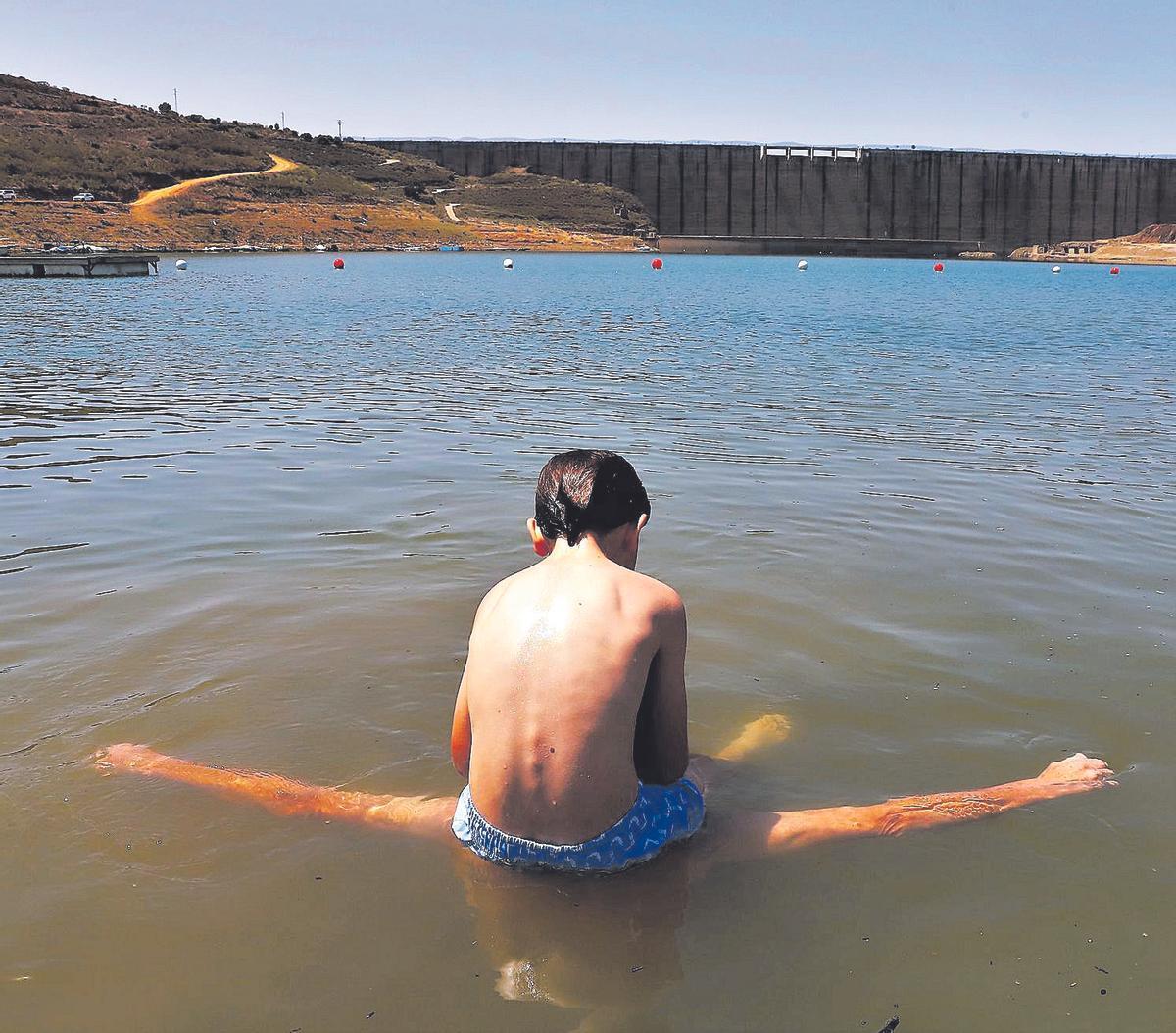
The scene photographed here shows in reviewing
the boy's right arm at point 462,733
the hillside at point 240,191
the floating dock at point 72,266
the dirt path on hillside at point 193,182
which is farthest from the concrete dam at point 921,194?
the boy's right arm at point 462,733

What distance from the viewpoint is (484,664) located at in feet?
10.9

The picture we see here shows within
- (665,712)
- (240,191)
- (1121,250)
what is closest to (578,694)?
(665,712)

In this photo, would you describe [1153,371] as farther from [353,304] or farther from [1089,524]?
[353,304]

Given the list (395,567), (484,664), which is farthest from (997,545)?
(484,664)

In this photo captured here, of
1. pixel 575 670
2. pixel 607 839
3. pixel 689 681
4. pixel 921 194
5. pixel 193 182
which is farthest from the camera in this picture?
pixel 921 194

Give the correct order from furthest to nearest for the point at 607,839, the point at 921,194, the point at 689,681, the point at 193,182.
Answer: the point at 921,194, the point at 193,182, the point at 689,681, the point at 607,839

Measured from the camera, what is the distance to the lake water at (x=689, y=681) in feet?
10.1

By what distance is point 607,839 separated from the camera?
11.1 ft

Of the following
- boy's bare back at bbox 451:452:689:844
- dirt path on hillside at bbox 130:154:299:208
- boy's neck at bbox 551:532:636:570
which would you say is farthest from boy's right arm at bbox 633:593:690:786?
dirt path on hillside at bbox 130:154:299:208

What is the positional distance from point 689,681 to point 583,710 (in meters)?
2.17

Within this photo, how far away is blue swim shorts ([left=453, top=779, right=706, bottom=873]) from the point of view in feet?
11.1

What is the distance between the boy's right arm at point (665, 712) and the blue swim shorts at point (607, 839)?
75mm

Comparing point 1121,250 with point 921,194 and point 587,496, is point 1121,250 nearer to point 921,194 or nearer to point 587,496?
point 921,194

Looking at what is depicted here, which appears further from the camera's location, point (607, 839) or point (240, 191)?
point (240, 191)
